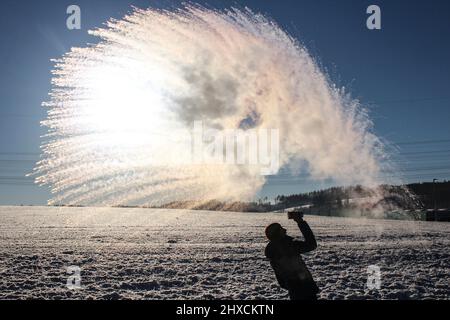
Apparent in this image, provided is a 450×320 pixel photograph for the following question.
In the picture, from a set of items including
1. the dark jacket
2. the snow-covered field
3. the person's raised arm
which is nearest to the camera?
the dark jacket

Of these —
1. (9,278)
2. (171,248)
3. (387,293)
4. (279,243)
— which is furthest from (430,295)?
(171,248)

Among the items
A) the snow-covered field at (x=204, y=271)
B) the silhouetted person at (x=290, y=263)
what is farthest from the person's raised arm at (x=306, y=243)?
the snow-covered field at (x=204, y=271)

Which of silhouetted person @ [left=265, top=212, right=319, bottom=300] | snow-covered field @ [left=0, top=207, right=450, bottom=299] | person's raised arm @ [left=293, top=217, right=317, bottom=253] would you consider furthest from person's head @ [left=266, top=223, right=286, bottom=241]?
snow-covered field @ [left=0, top=207, right=450, bottom=299]

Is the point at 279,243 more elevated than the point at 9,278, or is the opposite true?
the point at 279,243

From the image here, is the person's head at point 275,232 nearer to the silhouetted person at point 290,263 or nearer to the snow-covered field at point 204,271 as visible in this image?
the silhouetted person at point 290,263

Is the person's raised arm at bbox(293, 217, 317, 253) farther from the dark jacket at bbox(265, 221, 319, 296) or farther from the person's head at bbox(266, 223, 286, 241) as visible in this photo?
the person's head at bbox(266, 223, 286, 241)

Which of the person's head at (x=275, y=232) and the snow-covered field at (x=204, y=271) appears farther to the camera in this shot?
the snow-covered field at (x=204, y=271)

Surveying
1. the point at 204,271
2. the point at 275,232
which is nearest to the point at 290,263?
the point at 275,232
